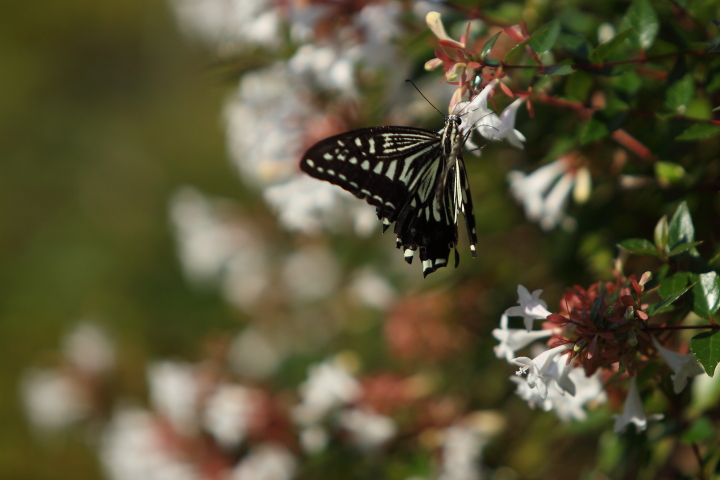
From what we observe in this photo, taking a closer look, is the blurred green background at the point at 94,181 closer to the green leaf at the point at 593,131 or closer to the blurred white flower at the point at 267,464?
the blurred white flower at the point at 267,464

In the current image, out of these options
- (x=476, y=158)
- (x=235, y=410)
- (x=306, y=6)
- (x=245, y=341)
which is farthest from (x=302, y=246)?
(x=306, y=6)

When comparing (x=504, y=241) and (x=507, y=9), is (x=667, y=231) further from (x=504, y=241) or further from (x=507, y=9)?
(x=504, y=241)

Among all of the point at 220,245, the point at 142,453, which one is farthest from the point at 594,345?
the point at 220,245

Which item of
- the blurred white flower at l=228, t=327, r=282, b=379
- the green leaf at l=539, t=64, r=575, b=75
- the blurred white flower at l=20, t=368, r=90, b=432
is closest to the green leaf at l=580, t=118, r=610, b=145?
the green leaf at l=539, t=64, r=575, b=75

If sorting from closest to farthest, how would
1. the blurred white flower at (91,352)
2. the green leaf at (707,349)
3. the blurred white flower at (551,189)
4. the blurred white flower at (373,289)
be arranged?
the green leaf at (707,349)
the blurred white flower at (551,189)
the blurred white flower at (373,289)
the blurred white flower at (91,352)

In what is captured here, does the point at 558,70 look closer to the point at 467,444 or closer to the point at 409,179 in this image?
the point at 409,179

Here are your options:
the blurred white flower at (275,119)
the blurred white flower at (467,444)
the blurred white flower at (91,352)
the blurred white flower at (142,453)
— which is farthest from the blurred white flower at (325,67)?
the blurred white flower at (91,352)

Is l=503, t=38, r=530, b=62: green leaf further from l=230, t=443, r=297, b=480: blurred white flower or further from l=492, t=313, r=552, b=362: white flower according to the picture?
l=230, t=443, r=297, b=480: blurred white flower
